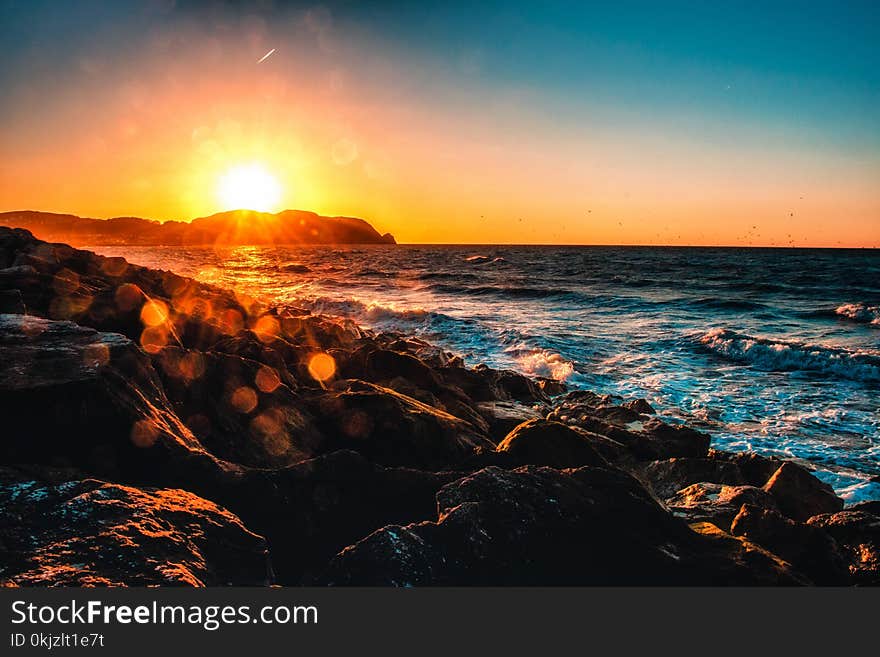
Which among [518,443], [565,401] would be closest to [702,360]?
[565,401]

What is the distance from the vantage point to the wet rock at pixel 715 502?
431cm

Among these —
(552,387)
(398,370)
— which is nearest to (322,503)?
(398,370)

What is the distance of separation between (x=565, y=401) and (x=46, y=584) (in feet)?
27.9

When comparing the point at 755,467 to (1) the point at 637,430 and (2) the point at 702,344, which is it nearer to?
(1) the point at 637,430

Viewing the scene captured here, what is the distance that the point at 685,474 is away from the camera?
5.79m

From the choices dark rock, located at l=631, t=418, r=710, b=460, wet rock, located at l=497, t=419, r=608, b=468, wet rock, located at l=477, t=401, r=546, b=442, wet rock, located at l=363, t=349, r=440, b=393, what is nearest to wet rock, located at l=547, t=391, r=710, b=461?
dark rock, located at l=631, t=418, r=710, b=460

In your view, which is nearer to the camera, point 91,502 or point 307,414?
point 91,502

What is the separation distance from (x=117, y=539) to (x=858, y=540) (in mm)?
5000


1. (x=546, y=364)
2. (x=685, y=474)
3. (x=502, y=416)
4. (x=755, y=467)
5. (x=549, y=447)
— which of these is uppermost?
(x=549, y=447)

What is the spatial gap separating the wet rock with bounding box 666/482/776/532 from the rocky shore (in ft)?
0.09

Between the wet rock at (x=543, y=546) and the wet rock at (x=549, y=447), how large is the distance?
1.35 metres

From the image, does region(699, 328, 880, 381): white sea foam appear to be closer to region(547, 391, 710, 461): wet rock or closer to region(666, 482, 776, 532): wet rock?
region(547, 391, 710, 461): wet rock

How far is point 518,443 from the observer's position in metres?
4.71
